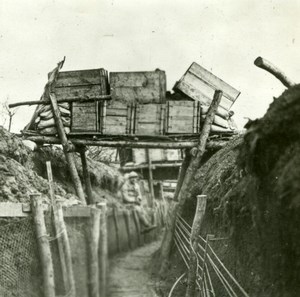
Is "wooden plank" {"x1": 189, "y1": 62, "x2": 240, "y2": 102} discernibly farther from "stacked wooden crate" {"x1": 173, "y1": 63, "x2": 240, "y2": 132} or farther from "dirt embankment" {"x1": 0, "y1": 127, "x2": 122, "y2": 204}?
"dirt embankment" {"x1": 0, "y1": 127, "x2": 122, "y2": 204}

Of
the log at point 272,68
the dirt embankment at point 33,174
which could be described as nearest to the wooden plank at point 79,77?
the dirt embankment at point 33,174

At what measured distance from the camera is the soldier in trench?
14.6 metres

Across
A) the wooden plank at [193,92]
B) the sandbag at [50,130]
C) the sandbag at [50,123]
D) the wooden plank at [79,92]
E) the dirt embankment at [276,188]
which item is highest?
the wooden plank at [79,92]

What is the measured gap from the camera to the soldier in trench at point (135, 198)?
14.6m

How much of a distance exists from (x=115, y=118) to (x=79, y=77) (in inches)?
53.9

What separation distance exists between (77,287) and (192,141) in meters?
4.97

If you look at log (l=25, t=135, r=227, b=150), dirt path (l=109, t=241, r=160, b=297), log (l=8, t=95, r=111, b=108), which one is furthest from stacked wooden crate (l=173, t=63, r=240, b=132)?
dirt path (l=109, t=241, r=160, b=297)

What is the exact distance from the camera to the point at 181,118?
9844mm

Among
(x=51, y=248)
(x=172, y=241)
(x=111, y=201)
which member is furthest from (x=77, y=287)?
(x=111, y=201)

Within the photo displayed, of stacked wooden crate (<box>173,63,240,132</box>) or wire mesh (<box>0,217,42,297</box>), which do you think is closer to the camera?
wire mesh (<box>0,217,42,297</box>)

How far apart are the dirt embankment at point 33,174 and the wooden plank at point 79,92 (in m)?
1.46

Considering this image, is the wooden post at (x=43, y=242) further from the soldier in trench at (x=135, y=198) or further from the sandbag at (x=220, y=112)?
the soldier in trench at (x=135, y=198)

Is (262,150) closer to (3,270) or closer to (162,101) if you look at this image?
(3,270)

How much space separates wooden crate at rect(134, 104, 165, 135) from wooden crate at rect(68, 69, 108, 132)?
0.94 m
